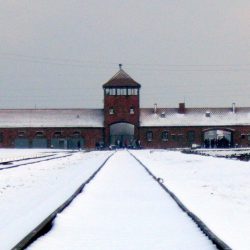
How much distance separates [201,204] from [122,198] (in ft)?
5.58

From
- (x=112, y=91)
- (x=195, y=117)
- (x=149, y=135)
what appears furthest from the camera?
(x=195, y=117)

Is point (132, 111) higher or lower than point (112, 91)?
lower

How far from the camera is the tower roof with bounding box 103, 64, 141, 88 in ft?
254

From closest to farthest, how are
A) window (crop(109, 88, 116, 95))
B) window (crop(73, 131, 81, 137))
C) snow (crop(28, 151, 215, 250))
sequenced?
snow (crop(28, 151, 215, 250)) → window (crop(73, 131, 81, 137)) → window (crop(109, 88, 116, 95))

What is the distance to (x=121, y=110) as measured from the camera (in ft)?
250

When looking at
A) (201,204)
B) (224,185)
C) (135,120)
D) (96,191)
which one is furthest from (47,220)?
(135,120)

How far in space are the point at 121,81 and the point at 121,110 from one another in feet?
12.3

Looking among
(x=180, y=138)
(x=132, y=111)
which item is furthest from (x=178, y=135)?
(x=132, y=111)

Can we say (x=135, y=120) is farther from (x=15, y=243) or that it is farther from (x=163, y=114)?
(x=15, y=243)

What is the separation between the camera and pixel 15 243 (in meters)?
7.14

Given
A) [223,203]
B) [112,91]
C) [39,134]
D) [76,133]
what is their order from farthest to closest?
[112,91]
[39,134]
[76,133]
[223,203]

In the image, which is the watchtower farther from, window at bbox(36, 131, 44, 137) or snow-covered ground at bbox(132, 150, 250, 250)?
snow-covered ground at bbox(132, 150, 250, 250)

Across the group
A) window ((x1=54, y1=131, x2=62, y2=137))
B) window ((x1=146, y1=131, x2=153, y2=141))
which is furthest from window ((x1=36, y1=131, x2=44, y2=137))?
window ((x1=146, y1=131, x2=153, y2=141))

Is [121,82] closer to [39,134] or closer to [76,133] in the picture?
[76,133]
